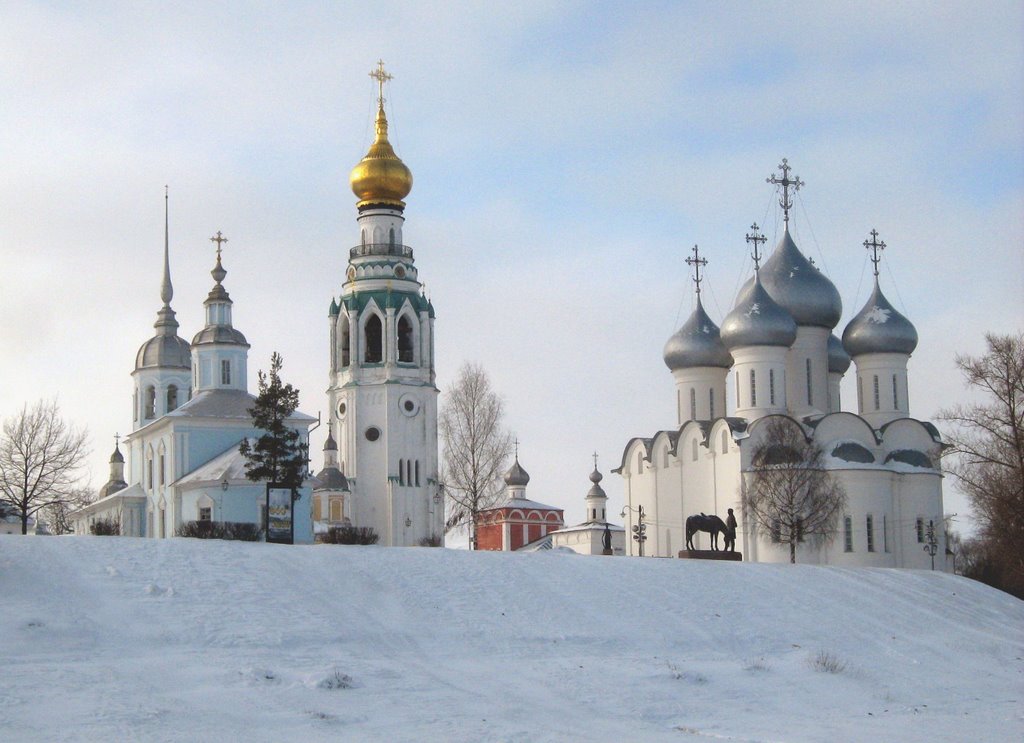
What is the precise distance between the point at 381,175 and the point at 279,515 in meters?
31.8

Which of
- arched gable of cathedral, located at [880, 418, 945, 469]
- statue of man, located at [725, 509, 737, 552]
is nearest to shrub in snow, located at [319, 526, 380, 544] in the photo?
statue of man, located at [725, 509, 737, 552]

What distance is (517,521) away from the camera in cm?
6962

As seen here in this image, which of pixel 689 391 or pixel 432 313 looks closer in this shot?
pixel 689 391

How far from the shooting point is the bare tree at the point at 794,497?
4431cm

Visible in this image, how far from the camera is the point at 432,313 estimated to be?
204 ft

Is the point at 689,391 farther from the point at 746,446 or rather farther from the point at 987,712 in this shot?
the point at 987,712

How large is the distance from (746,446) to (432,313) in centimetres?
1875

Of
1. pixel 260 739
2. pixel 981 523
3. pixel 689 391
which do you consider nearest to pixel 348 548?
pixel 260 739

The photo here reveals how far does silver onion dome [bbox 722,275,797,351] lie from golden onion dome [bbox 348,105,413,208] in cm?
1767

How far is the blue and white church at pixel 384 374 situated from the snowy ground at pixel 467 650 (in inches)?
1179

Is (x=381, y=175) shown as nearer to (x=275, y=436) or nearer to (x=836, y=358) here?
(x=836, y=358)

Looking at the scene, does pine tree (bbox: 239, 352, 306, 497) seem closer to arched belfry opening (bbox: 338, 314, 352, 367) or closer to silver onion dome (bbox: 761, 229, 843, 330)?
silver onion dome (bbox: 761, 229, 843, 330)

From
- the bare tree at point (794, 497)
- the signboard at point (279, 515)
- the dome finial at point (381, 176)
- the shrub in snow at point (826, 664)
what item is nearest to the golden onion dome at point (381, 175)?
the dome finial at point (381, 176)

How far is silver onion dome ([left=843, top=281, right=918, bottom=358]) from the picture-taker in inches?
1977
